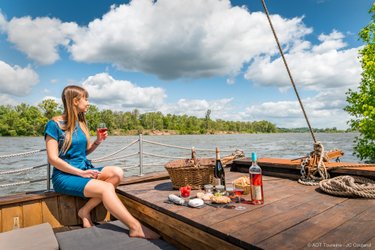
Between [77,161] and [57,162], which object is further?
[77,161]

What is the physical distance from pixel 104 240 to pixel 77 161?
906 millimetres

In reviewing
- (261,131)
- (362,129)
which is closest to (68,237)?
(362,129)

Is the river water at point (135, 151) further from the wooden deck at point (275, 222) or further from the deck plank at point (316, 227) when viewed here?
the deck plank at point (316, 227)

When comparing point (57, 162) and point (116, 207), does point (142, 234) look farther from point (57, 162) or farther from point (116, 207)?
point (57, 162)

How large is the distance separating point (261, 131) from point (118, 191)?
9700cm

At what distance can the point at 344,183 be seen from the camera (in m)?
2.06

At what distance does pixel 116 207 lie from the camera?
212cm

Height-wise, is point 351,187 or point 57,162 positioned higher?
point 57,162

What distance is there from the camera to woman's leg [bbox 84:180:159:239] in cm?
200

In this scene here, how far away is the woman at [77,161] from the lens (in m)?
2.25

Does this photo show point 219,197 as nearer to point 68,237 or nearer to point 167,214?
point 167,214

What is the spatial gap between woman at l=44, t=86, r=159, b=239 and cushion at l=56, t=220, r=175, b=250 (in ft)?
0.43

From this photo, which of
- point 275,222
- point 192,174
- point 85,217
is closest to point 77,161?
point 85,217

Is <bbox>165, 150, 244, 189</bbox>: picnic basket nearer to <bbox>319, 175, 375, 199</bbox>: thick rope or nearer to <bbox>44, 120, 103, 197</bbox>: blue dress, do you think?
<bbox>44, 120, 103, 197</bbox>: blue dress
